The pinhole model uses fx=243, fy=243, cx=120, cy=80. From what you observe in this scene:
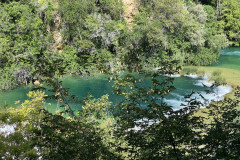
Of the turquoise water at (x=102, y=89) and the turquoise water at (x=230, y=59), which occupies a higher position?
the turquoise water at (x=230, y=59)

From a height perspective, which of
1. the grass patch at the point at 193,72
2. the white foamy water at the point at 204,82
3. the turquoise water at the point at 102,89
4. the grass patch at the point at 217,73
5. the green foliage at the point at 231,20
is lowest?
the turquoise water at the point at 102,89

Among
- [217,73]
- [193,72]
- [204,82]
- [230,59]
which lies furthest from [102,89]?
[230,59]

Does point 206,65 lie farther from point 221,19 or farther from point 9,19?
point 9,19

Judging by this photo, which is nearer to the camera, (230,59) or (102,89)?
(102,89)

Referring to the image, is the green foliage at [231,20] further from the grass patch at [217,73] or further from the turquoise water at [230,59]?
the grass patch at [217,73]

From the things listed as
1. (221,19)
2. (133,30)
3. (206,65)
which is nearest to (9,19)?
(133,30)

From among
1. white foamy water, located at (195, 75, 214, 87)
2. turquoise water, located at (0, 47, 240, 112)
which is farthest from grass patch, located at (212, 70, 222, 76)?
turquoise water, located at (0, 47, 240, 112)

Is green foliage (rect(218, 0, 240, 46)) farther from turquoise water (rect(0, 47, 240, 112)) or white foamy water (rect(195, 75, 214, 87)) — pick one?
white foamy water (rect(195, 75, 214, 87))

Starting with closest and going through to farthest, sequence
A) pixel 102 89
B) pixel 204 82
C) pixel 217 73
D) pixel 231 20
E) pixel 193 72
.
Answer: pixel 102 89 → pixel 204 82 → pixel 217 73 → pixel 193 72 → pixel 231 20

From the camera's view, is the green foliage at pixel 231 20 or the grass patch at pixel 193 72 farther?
the green foliage at pixel 231 20

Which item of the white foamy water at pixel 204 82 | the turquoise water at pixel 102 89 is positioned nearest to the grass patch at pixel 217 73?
the white foamy water at pixel 204 82

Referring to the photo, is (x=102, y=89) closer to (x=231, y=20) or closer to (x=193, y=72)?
(x=193, y=72)

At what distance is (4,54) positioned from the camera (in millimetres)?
26797

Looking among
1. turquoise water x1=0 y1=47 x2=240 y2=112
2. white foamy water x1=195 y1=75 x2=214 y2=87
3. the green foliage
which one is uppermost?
the green foliage
